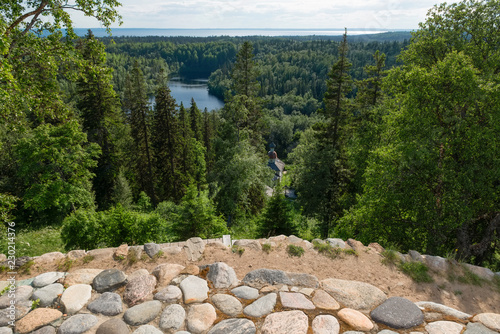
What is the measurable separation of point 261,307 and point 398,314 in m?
2.14

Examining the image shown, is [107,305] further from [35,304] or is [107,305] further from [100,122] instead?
[100,122]

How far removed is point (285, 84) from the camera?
142 m

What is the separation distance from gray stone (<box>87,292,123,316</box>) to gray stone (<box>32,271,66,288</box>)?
1062mm

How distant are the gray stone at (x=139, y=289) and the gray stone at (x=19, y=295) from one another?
1456 mm

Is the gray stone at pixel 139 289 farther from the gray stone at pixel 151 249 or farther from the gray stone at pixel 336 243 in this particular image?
the gray stone at pixel 336 243

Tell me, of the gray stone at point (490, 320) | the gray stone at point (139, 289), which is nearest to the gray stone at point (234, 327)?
the gray stone at point (139, 289)

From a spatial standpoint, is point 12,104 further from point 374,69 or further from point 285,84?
point 285,84

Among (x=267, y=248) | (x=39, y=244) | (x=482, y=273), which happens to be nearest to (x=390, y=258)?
(x=482, y=273)

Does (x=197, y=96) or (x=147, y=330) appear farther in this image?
(x=197, y=96)

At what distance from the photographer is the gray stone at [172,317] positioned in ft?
13.7

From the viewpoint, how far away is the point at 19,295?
4.60 meters

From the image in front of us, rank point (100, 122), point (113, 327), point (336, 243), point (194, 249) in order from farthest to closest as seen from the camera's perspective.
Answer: point (100, 122) → point (336, 243) → point (194, 249) → point (113, 327)

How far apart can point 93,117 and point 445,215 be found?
924 inches

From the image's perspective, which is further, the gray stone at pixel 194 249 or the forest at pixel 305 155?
the forest at pixel 305 155
